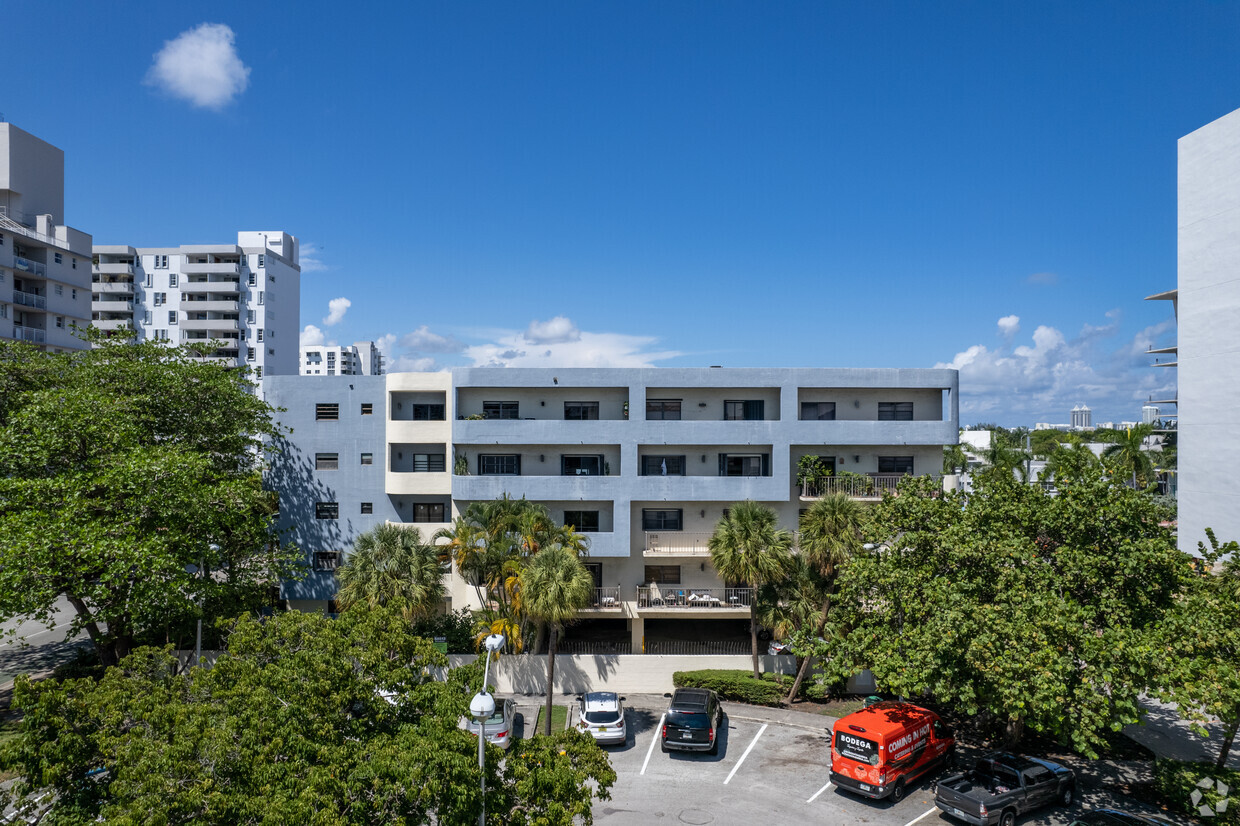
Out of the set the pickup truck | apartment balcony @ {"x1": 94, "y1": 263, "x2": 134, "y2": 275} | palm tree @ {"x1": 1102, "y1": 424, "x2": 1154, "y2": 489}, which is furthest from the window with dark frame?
apartment balcony @ {"x1": 94, "y1": 263, "x2": 134, "y2": 275}

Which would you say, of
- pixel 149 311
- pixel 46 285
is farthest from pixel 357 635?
pixel 149 311

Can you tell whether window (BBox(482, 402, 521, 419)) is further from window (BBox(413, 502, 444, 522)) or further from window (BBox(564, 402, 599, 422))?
window (BBox(413, 502, 444, 522))

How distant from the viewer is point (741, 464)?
3144cm

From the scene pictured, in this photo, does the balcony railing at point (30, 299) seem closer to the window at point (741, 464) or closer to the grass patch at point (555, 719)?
the grass patch at point (555, 719)

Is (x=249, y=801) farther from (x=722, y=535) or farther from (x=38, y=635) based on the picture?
(x=38, y=635)

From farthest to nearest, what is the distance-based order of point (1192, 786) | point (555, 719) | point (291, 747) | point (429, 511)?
1. point (429, 511)
2. point (555, 719)
3. point (1192, 786)
4. point (291, 747)

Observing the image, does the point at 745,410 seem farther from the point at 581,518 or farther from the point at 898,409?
the point at 581,518

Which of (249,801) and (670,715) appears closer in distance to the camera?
(249,801)

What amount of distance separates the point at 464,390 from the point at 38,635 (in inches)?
908

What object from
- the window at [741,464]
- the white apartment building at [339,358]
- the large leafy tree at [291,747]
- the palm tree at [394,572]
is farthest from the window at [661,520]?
the white apartment building at [339,358]

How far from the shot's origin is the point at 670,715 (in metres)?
21.1

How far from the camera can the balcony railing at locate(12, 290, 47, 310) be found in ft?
159

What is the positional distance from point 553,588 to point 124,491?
13.7m

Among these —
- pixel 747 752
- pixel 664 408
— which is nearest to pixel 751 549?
pixel 747 752
